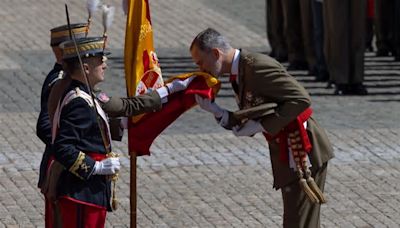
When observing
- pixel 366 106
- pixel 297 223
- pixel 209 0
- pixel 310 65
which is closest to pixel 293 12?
pixel 310 65

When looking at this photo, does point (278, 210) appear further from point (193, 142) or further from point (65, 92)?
point (65, 92)

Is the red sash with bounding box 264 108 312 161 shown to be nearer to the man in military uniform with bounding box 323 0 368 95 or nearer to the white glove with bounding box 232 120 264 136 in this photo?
the white glove with bounding box 232 120 264 136

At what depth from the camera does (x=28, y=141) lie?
43.0 ft

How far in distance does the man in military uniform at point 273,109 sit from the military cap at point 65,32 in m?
0.66

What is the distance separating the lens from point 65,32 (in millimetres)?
8672

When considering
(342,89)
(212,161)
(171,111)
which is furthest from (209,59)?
(342,89)

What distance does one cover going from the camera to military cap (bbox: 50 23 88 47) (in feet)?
27.5

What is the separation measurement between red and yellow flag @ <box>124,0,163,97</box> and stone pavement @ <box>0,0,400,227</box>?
188cm

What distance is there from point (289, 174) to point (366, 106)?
6.86 m

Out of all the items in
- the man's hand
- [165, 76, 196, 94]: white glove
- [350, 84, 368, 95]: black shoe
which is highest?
[165, 76, 196, 94]: white glove

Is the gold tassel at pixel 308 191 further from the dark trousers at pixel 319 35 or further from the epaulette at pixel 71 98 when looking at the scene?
the dark trousers at pixel 319 35

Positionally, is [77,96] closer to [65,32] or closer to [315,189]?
[65,32]

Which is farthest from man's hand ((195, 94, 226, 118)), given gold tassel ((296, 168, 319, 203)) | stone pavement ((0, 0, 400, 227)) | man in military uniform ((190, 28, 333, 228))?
stone pavement ((0, 0, 400, 227))

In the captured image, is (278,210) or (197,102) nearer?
(197,102)
